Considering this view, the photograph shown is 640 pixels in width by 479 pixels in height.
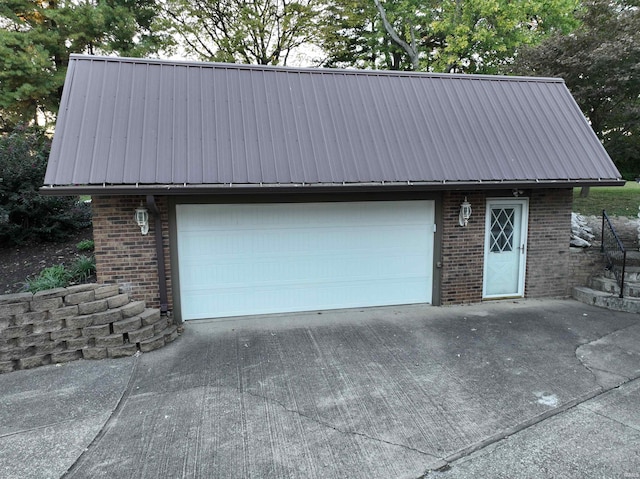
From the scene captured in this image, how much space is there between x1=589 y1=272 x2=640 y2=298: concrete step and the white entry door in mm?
1347

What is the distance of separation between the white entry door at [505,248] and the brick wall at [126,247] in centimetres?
551

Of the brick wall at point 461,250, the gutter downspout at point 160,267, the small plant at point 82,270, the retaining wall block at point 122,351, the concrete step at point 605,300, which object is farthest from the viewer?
the brick wall at point 461,250

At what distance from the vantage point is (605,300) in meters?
7.29

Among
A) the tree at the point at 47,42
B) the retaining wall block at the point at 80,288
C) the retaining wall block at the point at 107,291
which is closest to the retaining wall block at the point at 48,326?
the retaining wall block at the point at 80,288

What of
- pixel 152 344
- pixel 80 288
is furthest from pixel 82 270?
pixel 152 344

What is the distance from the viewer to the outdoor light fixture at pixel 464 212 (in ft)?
23.3

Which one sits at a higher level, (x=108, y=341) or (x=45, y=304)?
(x=45, y=304)

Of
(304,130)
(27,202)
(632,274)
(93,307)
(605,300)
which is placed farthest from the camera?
(27,202)

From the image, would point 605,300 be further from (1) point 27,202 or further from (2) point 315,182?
(1) point 27,202

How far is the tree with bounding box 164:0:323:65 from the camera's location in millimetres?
18156

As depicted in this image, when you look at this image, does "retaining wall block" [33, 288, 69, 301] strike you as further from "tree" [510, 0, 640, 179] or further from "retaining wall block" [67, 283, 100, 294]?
"tree" [510, 0, 640, 179]

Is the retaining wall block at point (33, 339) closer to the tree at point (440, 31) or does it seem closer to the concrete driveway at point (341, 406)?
the concrete driveway at point (341, 406)

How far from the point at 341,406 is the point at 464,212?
14.0ft

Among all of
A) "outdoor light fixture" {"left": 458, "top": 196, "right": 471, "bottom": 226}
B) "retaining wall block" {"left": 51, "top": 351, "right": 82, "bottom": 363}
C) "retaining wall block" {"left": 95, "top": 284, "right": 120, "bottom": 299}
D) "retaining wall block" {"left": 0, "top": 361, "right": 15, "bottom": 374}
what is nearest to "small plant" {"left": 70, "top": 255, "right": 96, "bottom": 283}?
"retaining wall block" {"left": 95, "top": 284, "right": 120, "bottom": 299}
